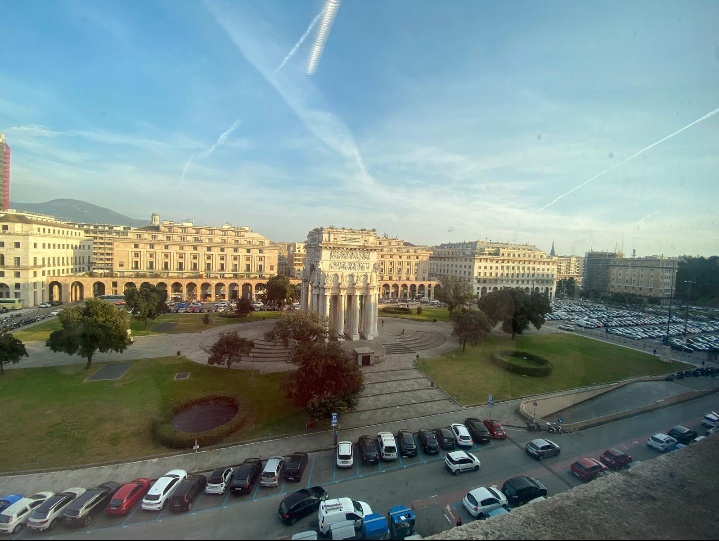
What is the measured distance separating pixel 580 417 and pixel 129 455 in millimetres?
18738

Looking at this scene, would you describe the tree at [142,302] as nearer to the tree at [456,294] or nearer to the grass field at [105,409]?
the grass field at [105,409]

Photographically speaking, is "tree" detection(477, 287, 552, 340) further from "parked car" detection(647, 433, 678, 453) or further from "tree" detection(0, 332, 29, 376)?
"tree" detection(0, 332, 29, 376)

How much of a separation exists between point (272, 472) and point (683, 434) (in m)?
15.0

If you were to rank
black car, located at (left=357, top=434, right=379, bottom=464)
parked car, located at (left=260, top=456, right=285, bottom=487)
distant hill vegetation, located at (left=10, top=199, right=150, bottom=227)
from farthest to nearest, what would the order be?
distant hill vegetation, located at (left=10, top=199, right=150, bottom=227) → black car, located at (left=357, top=434, right=379, bottom=464) → parked car, located at (left=260, top=456, right=285, bottom=487)

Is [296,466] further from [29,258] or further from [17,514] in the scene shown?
[29,258]

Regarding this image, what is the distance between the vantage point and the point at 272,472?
436 inches

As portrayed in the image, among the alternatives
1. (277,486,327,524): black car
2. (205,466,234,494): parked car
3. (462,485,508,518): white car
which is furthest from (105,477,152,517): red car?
(462,485,508,518): white car

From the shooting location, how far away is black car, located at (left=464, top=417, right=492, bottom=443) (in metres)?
14.0

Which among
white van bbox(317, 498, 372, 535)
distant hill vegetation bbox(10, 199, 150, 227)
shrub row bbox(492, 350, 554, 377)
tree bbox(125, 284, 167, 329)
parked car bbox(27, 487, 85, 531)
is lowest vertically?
shrub row bbox(492, 350, 554, 377)

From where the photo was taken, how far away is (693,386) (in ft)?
66.8

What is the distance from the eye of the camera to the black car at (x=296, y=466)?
1127 cm

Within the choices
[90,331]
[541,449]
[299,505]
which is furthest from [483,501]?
[90,331]

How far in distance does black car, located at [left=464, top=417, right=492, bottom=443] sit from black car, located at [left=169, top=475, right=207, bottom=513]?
9.79m

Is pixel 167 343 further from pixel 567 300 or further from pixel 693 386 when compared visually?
pixel 567 300
